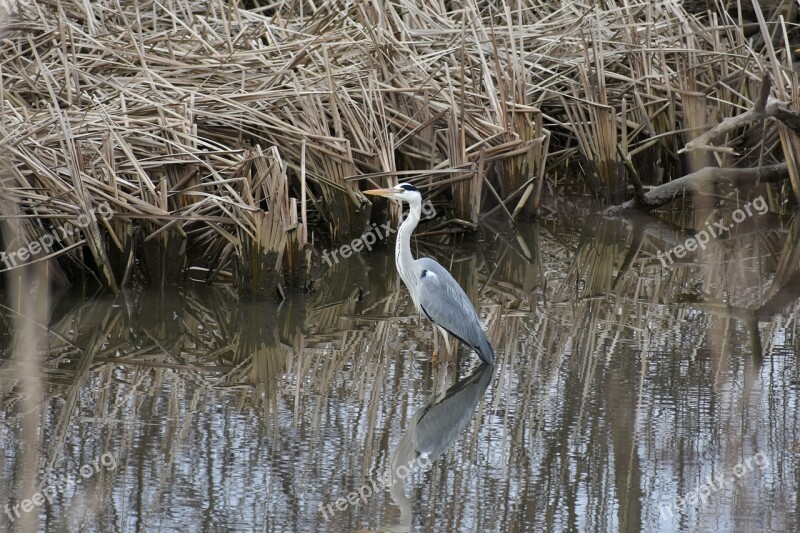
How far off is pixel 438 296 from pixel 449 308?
0.13m

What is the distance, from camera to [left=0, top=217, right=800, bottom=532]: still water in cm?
450

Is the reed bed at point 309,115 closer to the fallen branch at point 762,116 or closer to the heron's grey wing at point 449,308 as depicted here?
the fallen branch at point 762,116

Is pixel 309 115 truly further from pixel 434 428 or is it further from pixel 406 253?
pixel 434 428

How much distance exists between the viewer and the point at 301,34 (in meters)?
9.98

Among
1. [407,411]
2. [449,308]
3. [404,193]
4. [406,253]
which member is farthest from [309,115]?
[407,411]

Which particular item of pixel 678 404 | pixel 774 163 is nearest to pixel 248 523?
pixel 678 404

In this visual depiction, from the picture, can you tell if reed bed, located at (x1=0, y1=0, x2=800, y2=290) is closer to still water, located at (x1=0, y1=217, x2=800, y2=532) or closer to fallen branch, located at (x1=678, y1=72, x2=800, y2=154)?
fallen branch, located at (x1=678, y1=72, x2=800, y2=154)

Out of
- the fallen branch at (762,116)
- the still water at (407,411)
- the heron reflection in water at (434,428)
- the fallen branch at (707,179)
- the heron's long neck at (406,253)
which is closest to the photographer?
the still water at (407,411)

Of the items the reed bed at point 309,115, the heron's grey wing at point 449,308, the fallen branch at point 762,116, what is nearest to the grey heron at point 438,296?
the heron's grey wing at point 449,308

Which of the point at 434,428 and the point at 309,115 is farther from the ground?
the point at 309,115

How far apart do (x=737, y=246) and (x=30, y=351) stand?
629 centimetres

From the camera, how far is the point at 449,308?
21.3 feet

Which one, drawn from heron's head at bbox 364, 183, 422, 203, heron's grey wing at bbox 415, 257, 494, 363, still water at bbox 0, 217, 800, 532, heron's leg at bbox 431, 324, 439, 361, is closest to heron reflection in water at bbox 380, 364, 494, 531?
still water at bbox 0, 217, 800, 532

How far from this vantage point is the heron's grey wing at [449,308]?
6379 mm
